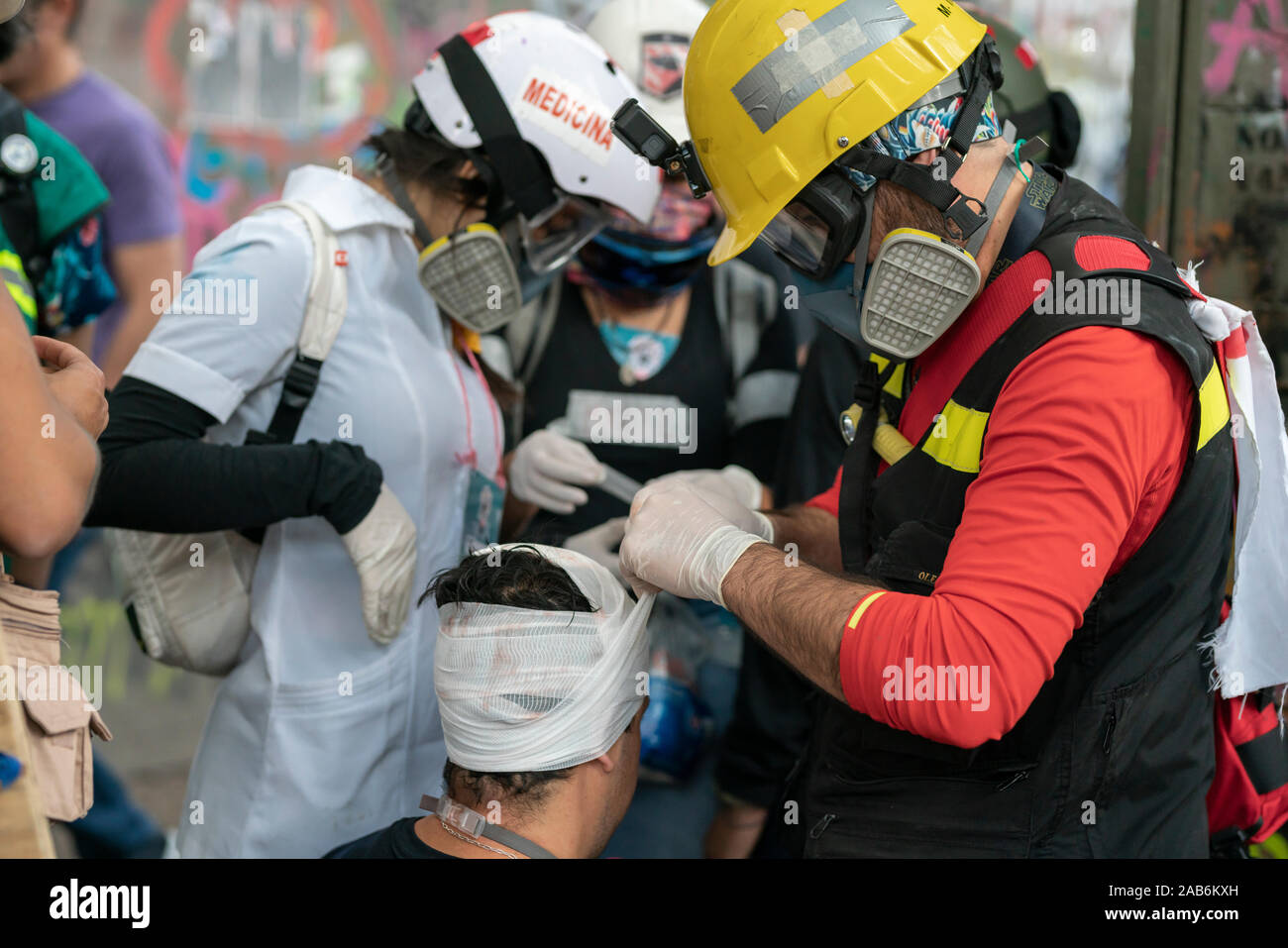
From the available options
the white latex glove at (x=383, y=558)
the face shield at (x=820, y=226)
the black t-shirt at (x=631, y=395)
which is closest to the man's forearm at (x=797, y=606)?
the face shield at (x=820, y=226)

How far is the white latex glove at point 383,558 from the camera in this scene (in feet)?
7.92

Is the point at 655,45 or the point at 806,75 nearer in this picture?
the point at 806,75

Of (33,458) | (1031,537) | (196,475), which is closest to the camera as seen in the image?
(33,458)

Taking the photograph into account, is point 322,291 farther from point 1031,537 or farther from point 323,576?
point 1031,537

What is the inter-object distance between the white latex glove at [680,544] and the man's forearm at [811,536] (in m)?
0.39

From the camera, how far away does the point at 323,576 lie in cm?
255

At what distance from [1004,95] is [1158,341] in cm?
177

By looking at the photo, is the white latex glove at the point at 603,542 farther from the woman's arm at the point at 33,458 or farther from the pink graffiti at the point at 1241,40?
the pink graffiti at the point at 1241,40

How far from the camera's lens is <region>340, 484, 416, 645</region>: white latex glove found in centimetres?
241

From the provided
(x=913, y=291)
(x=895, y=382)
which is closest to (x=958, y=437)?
(x=913, y=291)

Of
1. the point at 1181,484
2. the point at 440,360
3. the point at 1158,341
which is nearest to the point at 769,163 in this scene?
the point at 1158,341

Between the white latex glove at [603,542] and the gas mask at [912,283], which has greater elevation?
the gas mask at [912,283]

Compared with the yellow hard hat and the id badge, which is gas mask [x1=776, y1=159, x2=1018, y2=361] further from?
the id badge

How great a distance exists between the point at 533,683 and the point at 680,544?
1.18 ft
